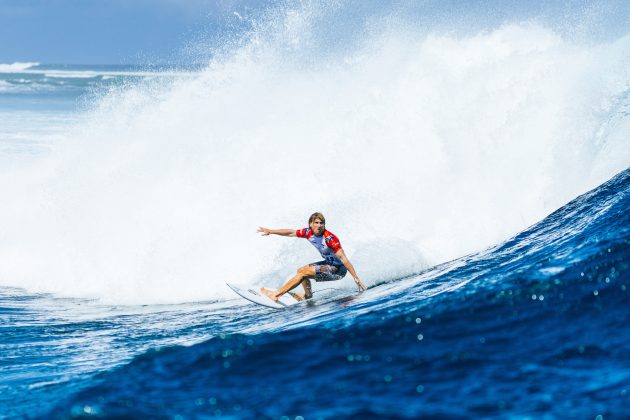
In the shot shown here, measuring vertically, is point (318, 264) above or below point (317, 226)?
below

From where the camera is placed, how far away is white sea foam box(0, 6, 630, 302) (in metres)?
12.0

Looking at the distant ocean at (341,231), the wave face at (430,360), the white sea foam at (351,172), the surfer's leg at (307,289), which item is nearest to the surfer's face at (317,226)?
the surfer's leg at (307,289)

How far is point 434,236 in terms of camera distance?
11.8 meters

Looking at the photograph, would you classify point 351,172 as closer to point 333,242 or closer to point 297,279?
point 333,242

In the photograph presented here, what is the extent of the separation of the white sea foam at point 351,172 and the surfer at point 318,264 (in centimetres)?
55

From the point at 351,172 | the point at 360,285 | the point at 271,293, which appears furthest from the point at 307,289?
the point at 351,172

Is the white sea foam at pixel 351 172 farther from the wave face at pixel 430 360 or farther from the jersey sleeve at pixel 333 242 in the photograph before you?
the wave face at pixel 430 360

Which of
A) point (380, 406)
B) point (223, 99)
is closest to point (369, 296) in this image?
point (380, 406)

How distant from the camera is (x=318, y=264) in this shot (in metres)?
9.79

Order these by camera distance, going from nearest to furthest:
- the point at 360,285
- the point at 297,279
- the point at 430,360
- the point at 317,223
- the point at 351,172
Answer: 1. the point at 430,360
2. the point at 360,285
3. the point at 297,279
4. the point at 317,223
5. the point at 351,172

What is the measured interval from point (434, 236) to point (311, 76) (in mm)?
8421

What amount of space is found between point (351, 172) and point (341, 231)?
1.94 meters

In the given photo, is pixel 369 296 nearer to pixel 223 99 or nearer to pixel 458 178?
pixel 458 178

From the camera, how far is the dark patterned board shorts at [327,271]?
32.0 ft
